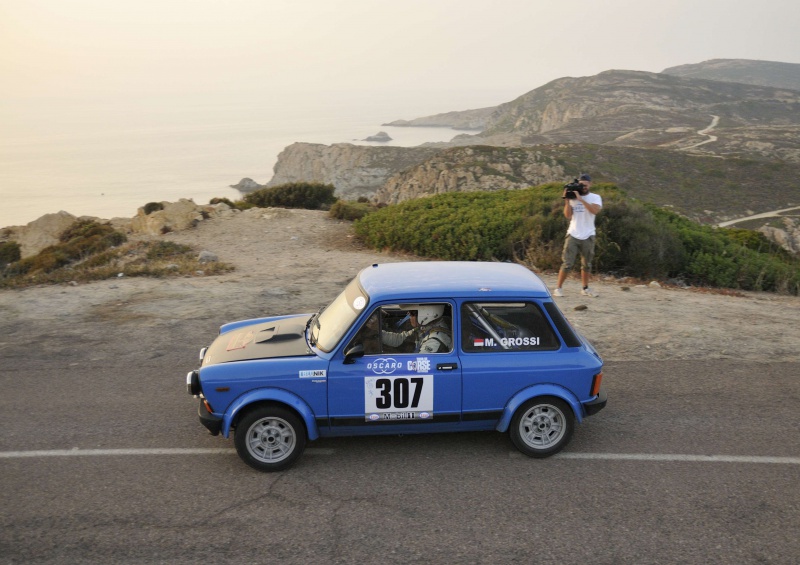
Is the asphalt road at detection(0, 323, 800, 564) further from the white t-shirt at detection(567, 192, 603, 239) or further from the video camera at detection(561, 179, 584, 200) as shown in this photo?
the video camera at detection(561, 179, 584, 200)

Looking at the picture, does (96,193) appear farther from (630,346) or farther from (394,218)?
(630,346)

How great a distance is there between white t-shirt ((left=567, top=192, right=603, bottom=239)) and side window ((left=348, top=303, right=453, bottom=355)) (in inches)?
224

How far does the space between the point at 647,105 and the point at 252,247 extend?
141969 mm

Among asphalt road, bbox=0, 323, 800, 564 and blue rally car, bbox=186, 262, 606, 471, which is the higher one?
blue rally car, bbox=186, 262, 606, 471

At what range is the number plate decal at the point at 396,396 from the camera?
223 inches

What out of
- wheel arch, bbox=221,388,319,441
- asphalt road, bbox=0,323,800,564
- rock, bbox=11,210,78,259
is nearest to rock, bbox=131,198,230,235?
rock, bbox=11,210,78,259

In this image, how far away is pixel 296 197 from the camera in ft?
92.8

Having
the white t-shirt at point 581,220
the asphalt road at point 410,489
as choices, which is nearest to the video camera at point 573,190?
the white t-shirt at point 581,220

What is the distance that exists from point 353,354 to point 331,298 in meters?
6.12

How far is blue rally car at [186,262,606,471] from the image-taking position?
563cm

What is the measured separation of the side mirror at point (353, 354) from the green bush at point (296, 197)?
22.9 m

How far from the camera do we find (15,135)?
162000mm

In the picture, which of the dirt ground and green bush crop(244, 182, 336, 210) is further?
green bush crop(244, 182, 336, 210)

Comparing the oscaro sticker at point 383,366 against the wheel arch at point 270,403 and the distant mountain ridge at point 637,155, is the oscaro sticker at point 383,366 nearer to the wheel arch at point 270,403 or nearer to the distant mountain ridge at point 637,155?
the wheel arch at point 270,403
